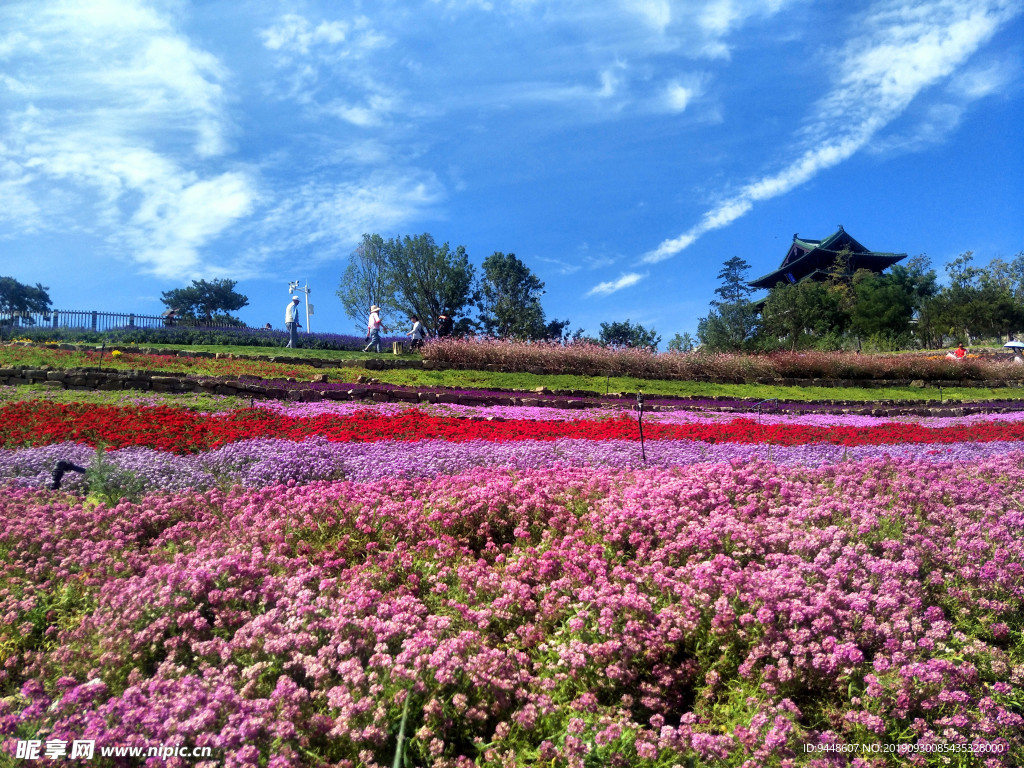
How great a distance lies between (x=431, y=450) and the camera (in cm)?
718

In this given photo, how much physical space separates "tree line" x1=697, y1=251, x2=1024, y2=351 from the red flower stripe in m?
27.2

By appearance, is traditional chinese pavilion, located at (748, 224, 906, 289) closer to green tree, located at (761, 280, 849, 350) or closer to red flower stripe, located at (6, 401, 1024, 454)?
green tree, located at (761, 280, 849, 350)

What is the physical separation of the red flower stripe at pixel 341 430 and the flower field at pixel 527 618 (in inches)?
95.0

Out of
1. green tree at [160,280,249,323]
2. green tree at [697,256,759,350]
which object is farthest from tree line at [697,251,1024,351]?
green tree at [160,280,249,323]

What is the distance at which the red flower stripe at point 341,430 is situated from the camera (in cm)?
767

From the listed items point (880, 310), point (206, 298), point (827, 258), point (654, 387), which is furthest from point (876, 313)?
point (206, 298)

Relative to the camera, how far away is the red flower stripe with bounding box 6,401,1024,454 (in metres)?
7.67

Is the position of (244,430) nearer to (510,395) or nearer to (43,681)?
(43,681)

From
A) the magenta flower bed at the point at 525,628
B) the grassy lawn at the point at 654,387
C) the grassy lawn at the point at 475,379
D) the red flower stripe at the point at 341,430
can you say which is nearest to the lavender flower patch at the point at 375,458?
the red flower stripe at the point at 341,430

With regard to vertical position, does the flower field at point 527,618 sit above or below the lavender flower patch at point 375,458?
below

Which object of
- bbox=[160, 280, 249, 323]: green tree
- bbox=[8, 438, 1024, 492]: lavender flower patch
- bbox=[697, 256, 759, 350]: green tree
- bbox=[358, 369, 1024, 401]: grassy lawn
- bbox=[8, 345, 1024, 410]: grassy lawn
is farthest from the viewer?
bbox=[160, 280, 249, 323]: green tree

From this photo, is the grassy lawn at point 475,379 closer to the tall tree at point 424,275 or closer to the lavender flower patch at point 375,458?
the lavender flower patch at point 375,458

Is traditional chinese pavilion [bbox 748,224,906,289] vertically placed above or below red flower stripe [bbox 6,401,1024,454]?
above

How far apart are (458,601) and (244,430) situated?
574 centimetres
